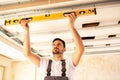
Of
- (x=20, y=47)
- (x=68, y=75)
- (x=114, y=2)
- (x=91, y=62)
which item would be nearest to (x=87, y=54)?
(x=91, y=62)

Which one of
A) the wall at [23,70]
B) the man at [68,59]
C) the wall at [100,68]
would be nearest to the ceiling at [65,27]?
the wall at [100,68]

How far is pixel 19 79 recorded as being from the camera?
6934 millimetres

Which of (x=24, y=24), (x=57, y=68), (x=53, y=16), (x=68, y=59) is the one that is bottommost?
(x=57, y=68)

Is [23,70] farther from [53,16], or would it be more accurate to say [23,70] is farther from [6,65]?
[53,16]

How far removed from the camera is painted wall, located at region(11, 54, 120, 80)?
21.7 ft

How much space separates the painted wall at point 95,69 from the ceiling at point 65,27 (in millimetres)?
387

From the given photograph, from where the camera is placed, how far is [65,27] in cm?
420

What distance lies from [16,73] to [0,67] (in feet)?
3.04

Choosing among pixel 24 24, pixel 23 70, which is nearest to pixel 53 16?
pixel 24 24

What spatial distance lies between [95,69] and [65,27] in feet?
10.0

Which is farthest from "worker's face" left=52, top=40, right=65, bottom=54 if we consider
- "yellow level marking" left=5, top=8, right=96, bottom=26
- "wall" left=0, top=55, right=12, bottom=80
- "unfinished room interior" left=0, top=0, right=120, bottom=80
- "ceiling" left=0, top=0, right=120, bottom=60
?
"wall" left=0, top=55, right=12, bottom=80

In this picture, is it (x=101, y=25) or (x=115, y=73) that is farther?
(x=115, y=73)

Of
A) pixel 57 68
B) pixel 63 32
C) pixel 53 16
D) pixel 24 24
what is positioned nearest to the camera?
pixel 57 68

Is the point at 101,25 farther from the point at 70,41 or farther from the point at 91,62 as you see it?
the point at 91,62
